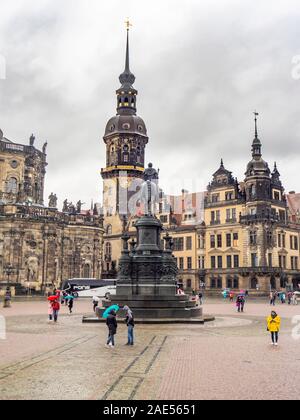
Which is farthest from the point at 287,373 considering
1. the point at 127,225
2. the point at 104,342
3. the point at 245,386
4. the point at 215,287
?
the point at 127,225

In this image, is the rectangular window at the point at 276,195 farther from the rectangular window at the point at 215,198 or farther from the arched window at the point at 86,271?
the arched window at the point at 86,271

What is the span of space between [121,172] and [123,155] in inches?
151

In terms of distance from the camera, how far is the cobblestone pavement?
32.6 ft

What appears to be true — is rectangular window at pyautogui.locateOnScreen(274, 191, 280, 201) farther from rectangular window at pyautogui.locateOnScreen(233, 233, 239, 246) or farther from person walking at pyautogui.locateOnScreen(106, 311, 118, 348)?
person walking at pyautogui.locateOnScreen(106, 311, 118, 348)

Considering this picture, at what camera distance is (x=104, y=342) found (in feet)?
59.1

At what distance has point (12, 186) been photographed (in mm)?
74500

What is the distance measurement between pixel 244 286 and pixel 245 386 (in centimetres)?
6062

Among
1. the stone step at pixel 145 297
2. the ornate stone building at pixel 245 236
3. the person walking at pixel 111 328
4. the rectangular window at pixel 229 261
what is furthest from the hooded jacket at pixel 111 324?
the rectangular window at pixel 229 261

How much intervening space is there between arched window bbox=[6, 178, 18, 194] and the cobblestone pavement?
5516 centimetres

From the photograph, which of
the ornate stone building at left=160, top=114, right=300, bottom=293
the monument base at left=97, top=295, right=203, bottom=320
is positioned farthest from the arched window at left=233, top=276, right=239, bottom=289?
the monument base at left=97, top=295, right=203, bottom=320

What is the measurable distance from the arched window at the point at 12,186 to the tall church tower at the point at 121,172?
2414 cm
